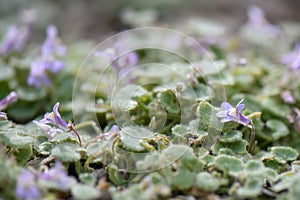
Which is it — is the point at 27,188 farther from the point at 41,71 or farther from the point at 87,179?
the point at 41,71

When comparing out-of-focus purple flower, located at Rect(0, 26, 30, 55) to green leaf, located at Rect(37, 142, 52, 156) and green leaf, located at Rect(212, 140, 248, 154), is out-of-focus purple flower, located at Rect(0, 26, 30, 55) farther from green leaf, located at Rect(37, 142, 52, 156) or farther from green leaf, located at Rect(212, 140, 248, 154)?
green leaf, located at Rect(212, 140, 248, 154)

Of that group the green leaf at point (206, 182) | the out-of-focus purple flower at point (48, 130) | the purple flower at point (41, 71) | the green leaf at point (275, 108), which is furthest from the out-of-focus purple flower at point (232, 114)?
the purple flower at point (41, 71)

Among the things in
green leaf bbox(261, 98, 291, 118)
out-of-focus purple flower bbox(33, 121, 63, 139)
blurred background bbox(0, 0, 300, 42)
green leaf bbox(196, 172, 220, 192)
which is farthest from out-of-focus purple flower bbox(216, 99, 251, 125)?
blurred background bbox(0, 0, 300, 42)

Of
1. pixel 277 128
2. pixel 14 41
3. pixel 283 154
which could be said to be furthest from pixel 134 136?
pixel 14 41

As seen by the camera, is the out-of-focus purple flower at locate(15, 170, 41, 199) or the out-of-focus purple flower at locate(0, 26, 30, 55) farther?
the out-of-focus purple flower at locate(0, 26, 30, 55)

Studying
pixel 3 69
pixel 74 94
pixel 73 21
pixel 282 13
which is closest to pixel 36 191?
pixel 74 94

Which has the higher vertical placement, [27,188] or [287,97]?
[287,97]

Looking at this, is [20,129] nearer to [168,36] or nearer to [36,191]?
[36,191]
